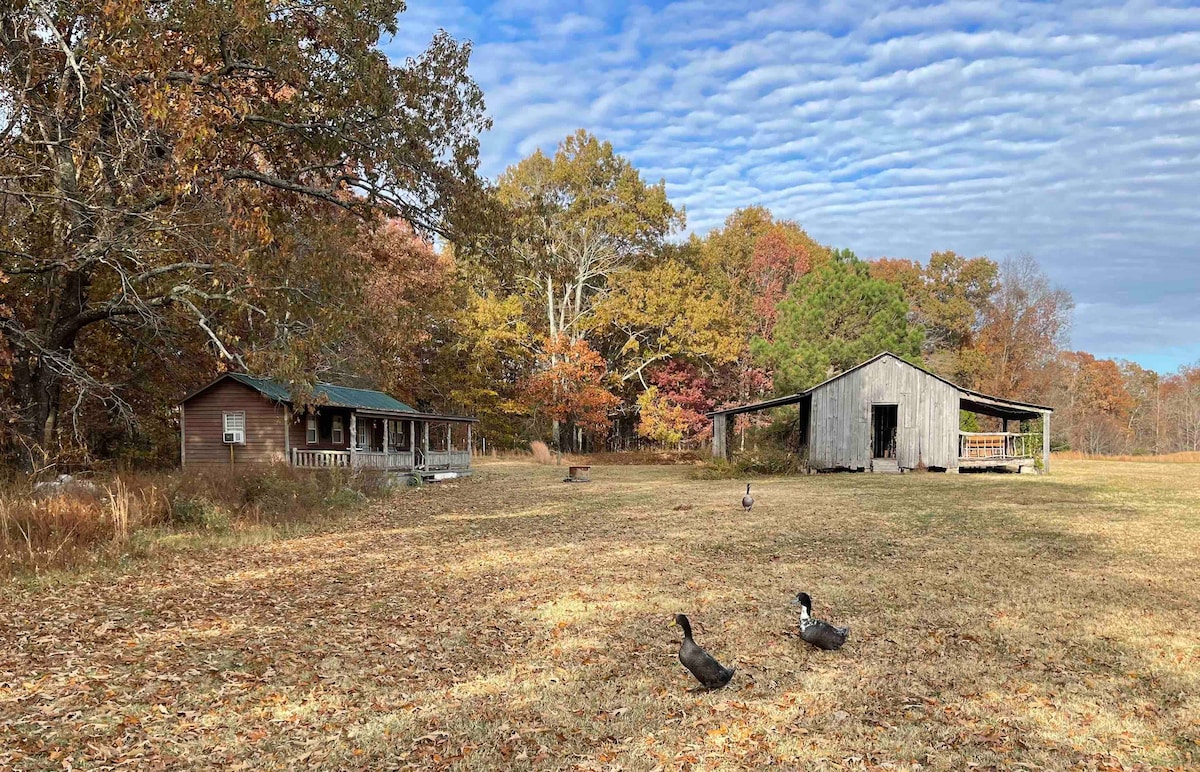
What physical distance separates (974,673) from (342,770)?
4968mm

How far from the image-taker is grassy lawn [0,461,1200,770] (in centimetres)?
485

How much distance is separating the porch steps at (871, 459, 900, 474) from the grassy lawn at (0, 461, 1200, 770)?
16295 millimetres

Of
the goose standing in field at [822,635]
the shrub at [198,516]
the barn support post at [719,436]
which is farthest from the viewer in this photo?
the barn support post at [719,436]

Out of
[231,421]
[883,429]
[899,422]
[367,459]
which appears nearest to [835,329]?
[883,429]

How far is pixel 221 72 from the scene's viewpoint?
12.4 m

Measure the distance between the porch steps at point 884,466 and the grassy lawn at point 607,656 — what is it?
16.3m

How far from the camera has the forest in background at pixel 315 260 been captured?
1095 cm

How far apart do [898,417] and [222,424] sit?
83.6ft

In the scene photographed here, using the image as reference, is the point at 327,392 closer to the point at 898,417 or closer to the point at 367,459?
the point at 367,459

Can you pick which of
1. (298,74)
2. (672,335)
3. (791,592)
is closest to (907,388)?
(672,335)

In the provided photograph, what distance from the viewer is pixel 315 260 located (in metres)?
14.2

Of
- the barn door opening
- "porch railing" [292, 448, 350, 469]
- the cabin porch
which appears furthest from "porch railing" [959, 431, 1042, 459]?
"porch railing" [292, 448, 350, 469]

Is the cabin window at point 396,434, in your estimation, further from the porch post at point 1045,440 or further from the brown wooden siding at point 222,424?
the porch post at point 1045,440

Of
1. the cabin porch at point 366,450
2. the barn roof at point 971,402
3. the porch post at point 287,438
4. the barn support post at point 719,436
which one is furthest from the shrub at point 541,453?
the porch post at point 287,438
